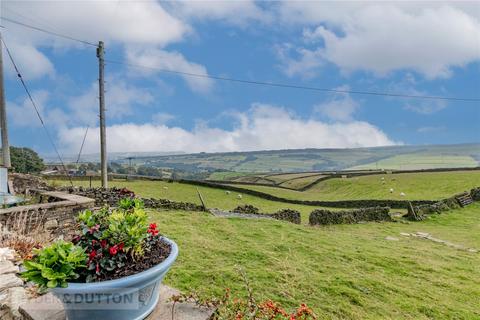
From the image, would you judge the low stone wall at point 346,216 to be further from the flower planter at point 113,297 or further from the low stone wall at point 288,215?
the flower planter at point 113,297

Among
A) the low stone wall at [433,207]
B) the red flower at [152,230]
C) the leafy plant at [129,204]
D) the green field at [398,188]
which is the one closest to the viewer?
the red flower at [152,230]

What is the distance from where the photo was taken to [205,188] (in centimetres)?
2866

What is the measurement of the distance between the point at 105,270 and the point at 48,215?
466 centimetres

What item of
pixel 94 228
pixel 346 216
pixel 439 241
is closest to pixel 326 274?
pixel 94 228

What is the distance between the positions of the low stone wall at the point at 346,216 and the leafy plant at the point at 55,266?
13544 mm

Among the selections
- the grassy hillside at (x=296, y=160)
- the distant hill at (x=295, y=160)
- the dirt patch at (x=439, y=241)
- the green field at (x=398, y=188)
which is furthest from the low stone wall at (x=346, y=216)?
the distant hill at (x=295, y=160)

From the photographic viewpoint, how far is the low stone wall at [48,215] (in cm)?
535

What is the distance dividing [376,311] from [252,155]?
164m

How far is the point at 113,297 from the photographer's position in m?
2.08

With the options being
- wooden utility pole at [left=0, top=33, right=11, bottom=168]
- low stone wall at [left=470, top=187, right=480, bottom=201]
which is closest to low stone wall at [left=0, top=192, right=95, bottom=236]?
wooden utility pole at [left=0, top=33, right=11, bottom=168]

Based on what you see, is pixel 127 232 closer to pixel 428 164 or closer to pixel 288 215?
pixel 288 215

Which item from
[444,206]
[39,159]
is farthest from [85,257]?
[39,159]

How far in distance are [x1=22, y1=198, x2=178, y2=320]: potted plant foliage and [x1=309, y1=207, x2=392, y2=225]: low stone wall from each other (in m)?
13.2

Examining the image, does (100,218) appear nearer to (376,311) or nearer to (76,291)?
(76,291)
